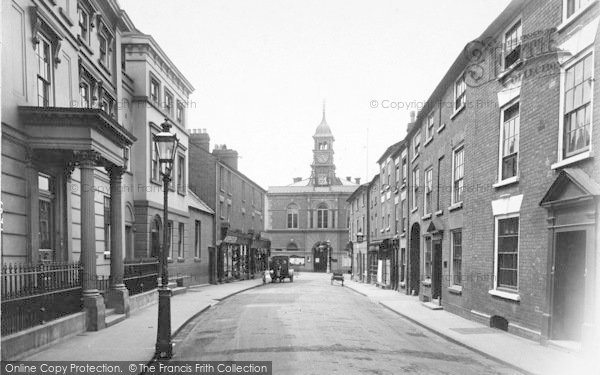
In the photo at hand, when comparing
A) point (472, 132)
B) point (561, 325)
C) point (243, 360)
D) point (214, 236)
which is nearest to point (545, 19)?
point (472, 132)

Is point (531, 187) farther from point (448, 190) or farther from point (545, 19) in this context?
point (448, 190)

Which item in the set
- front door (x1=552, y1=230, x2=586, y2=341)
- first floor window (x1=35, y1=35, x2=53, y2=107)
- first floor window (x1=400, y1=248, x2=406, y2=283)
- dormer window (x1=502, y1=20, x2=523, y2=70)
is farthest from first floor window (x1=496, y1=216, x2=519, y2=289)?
first floor window (x1=400, y1=248, x2=406, y2=283)

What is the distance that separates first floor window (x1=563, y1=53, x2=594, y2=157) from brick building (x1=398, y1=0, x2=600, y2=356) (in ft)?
0.06

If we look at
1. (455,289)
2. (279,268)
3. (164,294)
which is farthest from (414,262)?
(164,294)

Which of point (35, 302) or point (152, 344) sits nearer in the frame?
point (35, 302)

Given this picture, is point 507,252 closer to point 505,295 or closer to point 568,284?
point 505,295

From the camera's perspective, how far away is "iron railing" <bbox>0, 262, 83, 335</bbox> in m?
8.51

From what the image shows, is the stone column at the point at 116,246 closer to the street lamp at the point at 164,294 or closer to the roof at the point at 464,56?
the street lamp at the point at 164,294

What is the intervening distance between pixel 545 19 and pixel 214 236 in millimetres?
24830

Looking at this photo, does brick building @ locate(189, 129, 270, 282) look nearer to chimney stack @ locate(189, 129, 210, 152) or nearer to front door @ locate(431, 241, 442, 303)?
chimney stack @ locate(189, 129, 210, 152)

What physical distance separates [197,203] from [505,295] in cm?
2087

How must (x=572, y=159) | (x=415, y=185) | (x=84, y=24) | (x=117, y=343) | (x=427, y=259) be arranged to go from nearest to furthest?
1. (x=572, y=159)
2. (x=117, y=343)
3. (x=84, y=24)
4. (x=427, y=259)
5. (x=415, y=185)

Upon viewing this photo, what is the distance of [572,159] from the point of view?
30.8 feet

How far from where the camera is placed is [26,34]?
36.0ft
